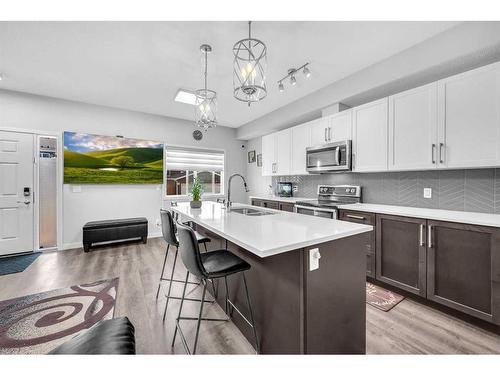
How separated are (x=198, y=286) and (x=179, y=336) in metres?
0.83

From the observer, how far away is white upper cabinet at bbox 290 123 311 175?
3.84 m

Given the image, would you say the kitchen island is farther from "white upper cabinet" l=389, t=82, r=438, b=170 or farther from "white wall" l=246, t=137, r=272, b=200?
"white wall" l=246, t=137, r=272, b=200

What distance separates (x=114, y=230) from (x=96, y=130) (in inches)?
77.2

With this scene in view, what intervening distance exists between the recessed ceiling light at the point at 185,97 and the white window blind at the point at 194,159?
139cm

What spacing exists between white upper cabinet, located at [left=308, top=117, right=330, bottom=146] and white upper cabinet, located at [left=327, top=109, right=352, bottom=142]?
68 mm

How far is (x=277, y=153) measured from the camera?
15.0 feet

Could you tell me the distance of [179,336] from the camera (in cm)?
174

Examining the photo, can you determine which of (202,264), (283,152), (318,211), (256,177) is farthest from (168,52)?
(256,177)

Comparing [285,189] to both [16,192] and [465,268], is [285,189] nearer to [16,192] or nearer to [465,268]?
[465,268]

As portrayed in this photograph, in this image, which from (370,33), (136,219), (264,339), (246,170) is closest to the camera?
(264,339)

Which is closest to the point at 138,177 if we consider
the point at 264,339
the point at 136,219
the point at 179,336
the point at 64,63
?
the point at 136,219

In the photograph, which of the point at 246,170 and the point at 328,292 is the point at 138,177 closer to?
the point at 246,170

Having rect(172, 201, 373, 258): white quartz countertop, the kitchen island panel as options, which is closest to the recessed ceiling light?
rect(172, 201, 373, 258): white quartz countertop
